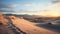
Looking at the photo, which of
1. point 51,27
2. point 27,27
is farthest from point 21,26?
point 51,27

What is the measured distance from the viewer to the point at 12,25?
2.78 meters

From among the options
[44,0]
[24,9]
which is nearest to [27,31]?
[24,9]

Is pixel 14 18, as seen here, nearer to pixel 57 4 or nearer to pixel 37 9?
pixel 37 9

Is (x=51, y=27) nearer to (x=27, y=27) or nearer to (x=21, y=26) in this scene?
(x=27, y=27)

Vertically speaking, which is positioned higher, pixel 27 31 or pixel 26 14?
pixel 26 14

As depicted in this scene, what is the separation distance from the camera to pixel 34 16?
9.00 feet

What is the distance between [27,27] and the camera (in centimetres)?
267

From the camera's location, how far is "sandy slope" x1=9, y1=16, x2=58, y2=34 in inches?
103

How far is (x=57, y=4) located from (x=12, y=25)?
896mm

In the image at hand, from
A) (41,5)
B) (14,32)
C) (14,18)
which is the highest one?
(41,5)

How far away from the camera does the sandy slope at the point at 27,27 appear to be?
2.61 metres

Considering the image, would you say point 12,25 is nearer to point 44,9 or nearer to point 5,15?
point 5,15

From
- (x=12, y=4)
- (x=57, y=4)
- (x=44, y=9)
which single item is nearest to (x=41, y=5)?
(x=44, y=9)

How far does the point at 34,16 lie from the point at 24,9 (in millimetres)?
222
